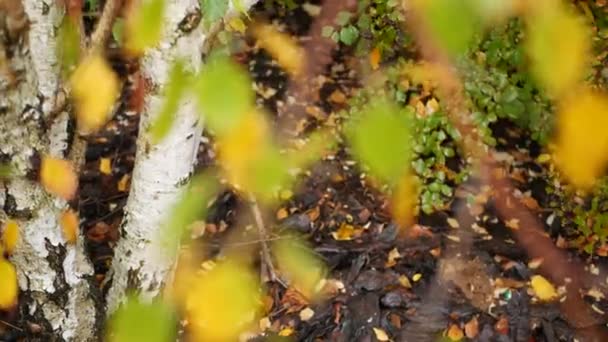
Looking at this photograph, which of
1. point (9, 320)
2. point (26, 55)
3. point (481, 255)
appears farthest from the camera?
point (481, 255)

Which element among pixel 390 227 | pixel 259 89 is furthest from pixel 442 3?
pixel 259 89

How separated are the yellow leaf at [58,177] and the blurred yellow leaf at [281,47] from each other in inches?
64.8

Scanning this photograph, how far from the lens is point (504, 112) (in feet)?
10.5

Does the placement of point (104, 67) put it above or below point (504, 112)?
above

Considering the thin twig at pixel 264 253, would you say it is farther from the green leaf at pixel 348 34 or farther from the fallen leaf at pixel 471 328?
the green leaf at pixel 348 34

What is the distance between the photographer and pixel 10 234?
181 cm

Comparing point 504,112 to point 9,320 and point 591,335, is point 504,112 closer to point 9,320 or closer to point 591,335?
point 591,335

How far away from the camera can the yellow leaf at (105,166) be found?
9.87 ft

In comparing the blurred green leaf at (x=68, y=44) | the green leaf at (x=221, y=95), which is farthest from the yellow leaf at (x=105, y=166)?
the green leaf at (x=221, y=95)

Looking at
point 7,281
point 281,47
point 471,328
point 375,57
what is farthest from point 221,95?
point 281,47

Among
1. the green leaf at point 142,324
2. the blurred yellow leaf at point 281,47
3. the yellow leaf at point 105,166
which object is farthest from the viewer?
the blurred yellow leaf at point 281,47

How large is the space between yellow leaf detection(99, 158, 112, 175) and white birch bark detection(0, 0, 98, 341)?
1009 millimetres

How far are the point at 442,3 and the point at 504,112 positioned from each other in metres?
2.59

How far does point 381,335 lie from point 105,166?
1.17m
